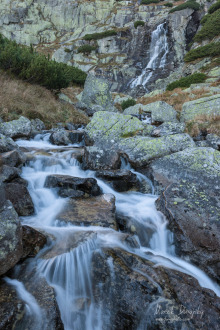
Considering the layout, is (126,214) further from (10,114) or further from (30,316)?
(10,114)

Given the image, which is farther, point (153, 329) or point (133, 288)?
point (133, 288)

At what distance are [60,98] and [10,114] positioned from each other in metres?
6.18

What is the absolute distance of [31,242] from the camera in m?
2.97

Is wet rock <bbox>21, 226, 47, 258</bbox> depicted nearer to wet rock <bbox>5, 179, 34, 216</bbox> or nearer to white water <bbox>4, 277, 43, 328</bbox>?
white water <bbox>4, 277, 43, 328</bbox>

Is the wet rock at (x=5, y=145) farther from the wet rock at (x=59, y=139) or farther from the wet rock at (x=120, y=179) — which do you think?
the wet rock at (x=120, y=179)

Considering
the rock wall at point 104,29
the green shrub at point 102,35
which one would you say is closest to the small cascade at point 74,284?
the rock wall at point 104,29

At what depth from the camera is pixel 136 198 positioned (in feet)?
17.5

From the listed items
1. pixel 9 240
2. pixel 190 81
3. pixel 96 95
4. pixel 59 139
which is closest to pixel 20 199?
pixel 9 240

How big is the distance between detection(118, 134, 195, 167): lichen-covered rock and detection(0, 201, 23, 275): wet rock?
4.38 meters

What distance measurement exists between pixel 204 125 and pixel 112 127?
4137mm

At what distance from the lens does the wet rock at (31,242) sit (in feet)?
9.46

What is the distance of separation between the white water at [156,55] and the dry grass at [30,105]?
26002 mm

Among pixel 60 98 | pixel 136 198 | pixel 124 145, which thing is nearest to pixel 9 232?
pixel 136 198

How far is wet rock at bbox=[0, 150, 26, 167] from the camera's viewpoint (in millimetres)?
5155
